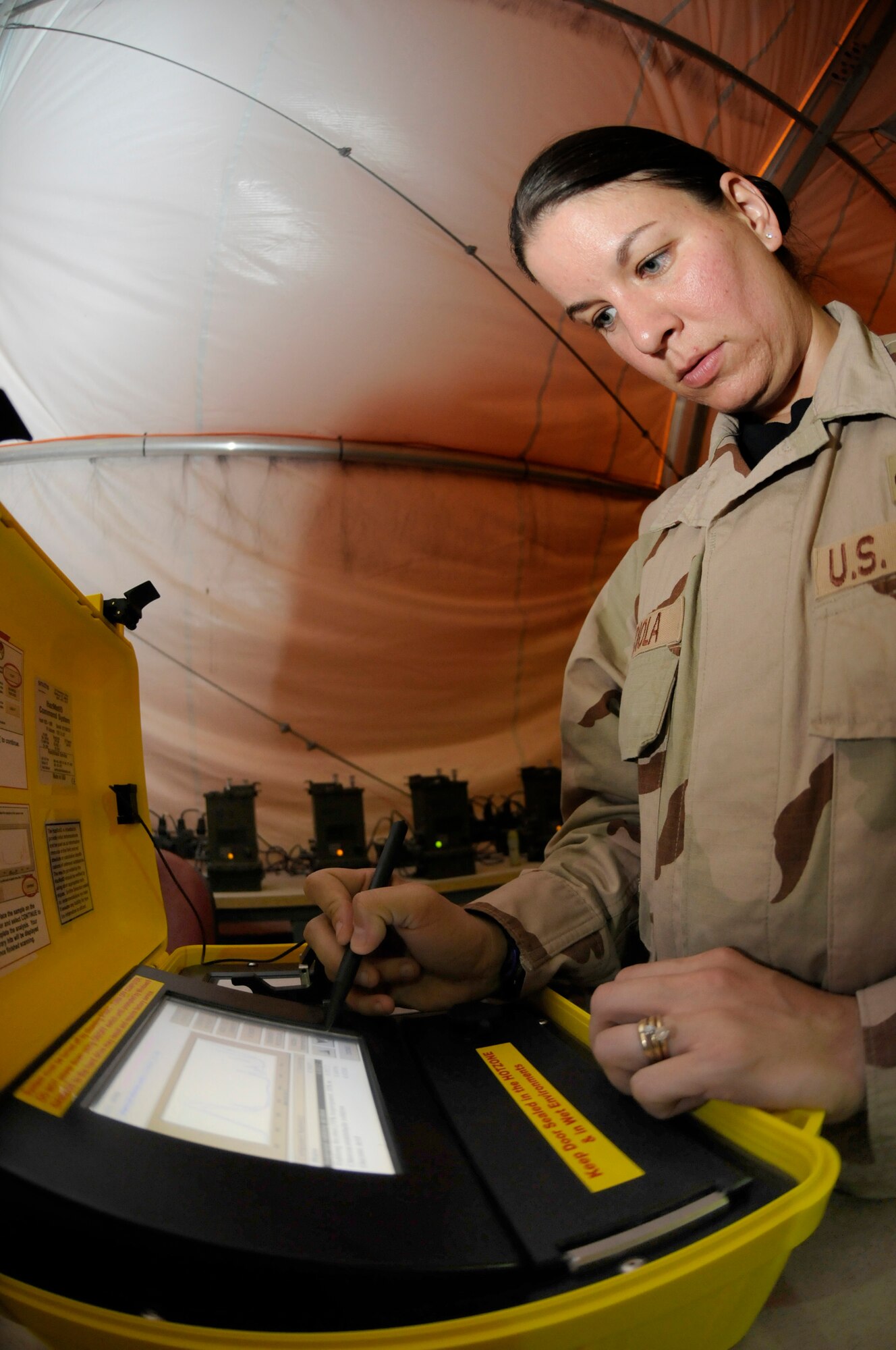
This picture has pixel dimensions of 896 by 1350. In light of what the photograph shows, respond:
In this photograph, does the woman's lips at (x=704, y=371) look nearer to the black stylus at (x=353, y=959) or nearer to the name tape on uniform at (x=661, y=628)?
the name tape on uniform at (x=661, y=628)

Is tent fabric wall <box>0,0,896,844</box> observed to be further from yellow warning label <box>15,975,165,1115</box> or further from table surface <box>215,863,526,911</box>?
yellow warning label <box>15,975,165,1115</box>

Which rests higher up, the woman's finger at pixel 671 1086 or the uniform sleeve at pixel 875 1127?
the woman's finger at pixel 671 1086

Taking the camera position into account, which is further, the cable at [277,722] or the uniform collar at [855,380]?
the cable at [277,722]

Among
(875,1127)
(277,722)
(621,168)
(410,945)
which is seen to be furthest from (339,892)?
(277,722)

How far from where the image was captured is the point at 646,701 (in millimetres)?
709

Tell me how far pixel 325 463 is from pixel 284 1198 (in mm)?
3175

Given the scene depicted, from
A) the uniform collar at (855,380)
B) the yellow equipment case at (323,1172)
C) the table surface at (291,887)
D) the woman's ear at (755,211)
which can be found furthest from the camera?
the table surface at (291,887)

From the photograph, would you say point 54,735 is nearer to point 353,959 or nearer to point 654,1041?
point 353,959

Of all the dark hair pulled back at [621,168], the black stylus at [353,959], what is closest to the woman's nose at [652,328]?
the dark hair pulled back at [621,168]

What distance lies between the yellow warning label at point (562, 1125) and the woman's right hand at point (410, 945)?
0.13 metres

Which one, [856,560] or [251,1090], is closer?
[251,1090]

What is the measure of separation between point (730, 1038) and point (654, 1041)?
4 centimetres

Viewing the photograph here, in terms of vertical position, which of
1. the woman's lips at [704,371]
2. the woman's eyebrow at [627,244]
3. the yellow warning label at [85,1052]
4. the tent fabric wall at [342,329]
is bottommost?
the yellow warning label at [85,1052]

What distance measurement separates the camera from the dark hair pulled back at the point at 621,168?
69 centimetres
